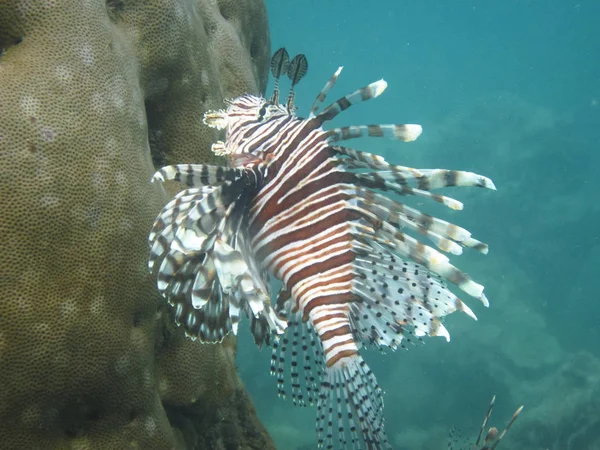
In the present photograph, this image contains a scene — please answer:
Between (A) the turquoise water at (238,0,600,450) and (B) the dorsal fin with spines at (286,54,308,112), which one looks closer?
(B) the dorsal fin with spines at (286,54,308,112)

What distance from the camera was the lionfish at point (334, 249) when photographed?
2227 millimetres

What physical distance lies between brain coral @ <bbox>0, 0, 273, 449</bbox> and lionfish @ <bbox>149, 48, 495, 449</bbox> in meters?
0.48

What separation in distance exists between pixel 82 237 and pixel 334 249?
4.34ft

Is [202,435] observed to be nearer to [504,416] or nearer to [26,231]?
[26,231]

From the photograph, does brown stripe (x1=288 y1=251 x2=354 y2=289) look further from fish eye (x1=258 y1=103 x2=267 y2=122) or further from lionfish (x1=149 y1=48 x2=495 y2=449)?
fish eye (x1=258 y1=103 x2=267 y2=122)

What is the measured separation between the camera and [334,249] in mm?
2287

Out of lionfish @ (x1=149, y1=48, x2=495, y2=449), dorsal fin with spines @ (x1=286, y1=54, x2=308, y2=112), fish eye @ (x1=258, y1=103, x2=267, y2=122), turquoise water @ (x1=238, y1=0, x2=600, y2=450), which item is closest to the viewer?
lionfish @ (x1=149, y1=48, x2=495, y2=449)

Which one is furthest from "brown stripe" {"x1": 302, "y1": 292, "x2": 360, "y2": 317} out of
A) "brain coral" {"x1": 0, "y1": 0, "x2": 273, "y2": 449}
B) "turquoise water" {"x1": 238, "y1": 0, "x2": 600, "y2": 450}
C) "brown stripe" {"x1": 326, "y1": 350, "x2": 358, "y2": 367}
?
"turquoise water" {"x1": 238, "y1": 0, "x2": 600, "y2": 450}

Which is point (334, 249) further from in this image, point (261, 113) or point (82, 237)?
point (82, 237)

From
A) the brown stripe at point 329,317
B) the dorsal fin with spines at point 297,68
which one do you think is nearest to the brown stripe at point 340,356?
the brown stripe at point 329,317

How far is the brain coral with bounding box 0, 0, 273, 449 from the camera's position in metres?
2.28

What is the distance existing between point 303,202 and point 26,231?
137cm

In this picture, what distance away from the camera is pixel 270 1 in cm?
7725

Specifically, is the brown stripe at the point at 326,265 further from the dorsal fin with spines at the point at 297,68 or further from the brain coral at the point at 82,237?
the dorsal fin with spines at the point at 297,68
